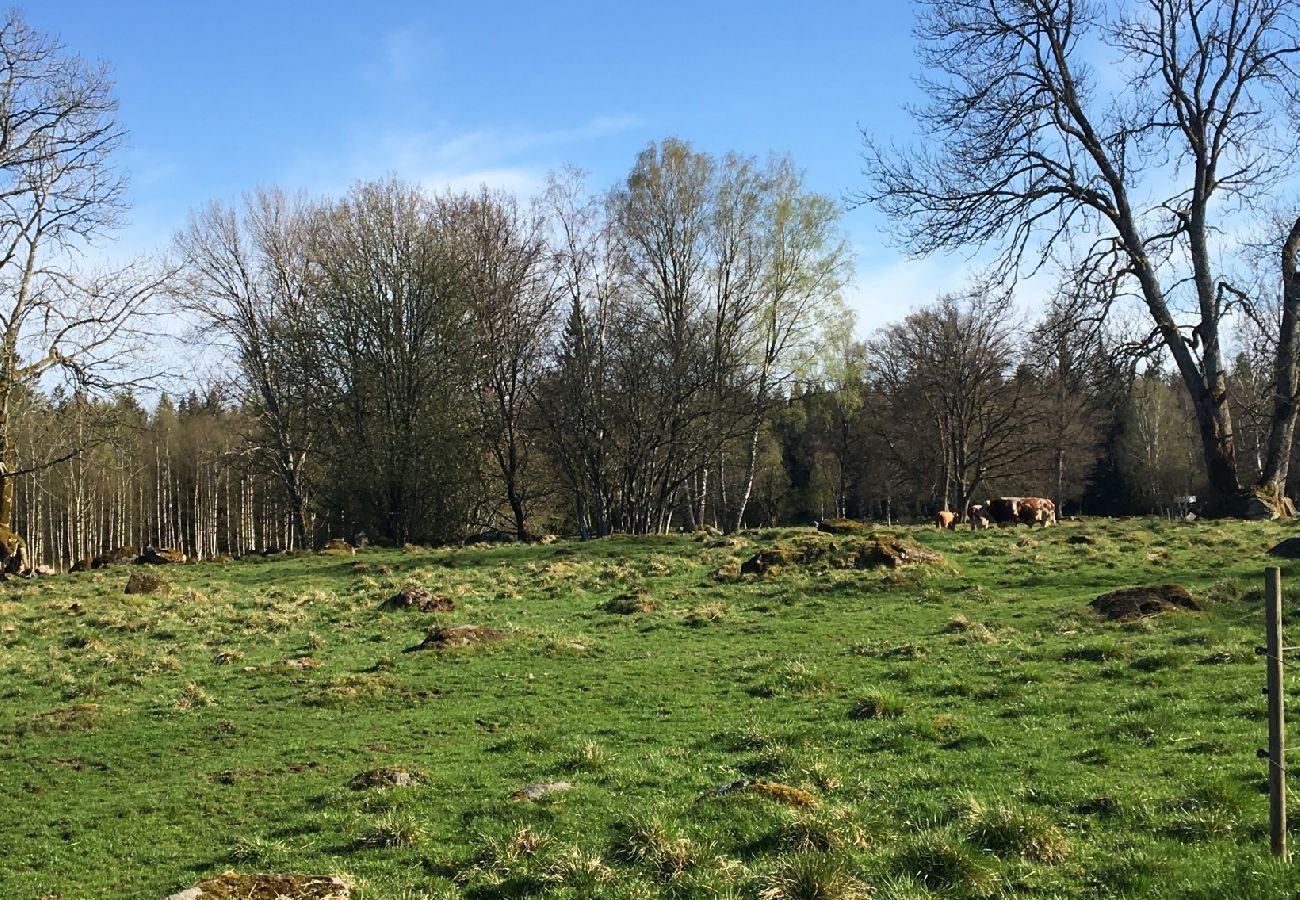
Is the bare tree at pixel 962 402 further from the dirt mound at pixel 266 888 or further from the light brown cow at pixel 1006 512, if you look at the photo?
the dirt mound at pixel 266 888

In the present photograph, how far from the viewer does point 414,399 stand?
41250 millimetres

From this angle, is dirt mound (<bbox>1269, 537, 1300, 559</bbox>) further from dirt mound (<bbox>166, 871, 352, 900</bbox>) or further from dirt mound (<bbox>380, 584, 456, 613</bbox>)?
dirt mound (<bbox>166, 871, 352, 900</bbox>)

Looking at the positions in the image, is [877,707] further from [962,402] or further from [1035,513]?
[962,402]

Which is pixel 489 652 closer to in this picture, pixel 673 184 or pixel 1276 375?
pixel 1276 375

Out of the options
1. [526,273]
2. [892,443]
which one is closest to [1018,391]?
[892,443]

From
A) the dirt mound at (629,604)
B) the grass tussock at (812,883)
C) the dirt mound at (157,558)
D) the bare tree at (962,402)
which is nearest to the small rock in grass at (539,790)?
the grass tussock at (812,883)

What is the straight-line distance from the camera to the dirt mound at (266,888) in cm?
645

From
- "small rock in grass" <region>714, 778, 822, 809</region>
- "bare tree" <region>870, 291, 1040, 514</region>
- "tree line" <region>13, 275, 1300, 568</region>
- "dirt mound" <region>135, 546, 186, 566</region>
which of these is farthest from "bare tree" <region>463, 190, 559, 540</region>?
"small rock in grass" <region>714, 778, 822, 809</region>

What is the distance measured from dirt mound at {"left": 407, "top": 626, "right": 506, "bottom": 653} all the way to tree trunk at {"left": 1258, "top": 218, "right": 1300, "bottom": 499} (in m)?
23.9

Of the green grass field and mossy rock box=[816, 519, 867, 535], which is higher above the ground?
mossy rock box=[816, 519, 867, 535]

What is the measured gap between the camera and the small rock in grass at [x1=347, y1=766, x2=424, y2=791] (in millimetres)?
9555

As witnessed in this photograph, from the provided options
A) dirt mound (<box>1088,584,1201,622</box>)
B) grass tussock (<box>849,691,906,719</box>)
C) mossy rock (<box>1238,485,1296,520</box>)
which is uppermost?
mossy rock (<box>1238,485,1296,520</box>)

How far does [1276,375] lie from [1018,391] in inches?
1018

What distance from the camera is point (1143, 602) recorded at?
1571 centimetres
